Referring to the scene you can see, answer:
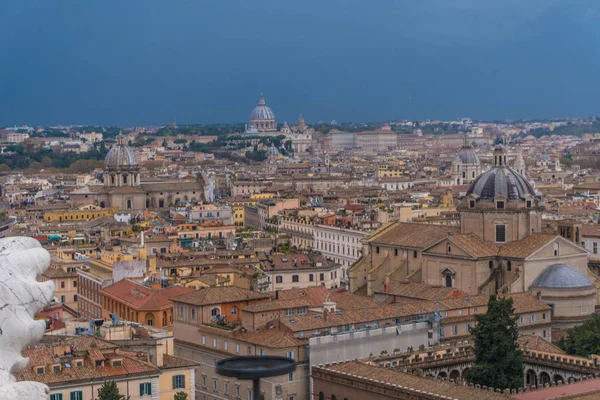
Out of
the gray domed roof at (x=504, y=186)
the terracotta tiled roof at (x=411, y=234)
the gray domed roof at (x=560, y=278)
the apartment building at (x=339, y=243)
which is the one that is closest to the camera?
the gray domed roof at (x=560, y=278)

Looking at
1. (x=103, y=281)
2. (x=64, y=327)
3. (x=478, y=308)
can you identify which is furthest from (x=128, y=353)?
(x=103, y=281)

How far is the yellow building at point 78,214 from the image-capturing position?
74.8 meters

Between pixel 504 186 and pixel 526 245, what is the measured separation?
2188 millimetres

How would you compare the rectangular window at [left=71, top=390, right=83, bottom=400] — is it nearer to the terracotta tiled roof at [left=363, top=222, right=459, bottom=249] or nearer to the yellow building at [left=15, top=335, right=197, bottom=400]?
the yellow building at [left=15, top=335, right=197, bottom=400]

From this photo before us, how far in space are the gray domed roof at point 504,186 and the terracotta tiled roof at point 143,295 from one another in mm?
10511

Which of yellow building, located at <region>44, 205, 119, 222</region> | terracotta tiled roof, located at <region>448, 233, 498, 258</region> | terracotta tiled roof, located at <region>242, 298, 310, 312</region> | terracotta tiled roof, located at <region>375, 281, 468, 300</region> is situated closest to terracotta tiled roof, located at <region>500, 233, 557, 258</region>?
terracotta tiled roof, located at <region>448, 233, 498, 258</region>

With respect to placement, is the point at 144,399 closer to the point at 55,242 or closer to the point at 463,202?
the point at 463,202

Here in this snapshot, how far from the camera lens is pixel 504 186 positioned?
4116 centimetres

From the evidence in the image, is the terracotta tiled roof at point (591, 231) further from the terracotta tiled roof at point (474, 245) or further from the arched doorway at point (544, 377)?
the arched doorway at point (544, 377)

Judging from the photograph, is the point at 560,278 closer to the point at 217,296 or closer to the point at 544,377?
the point at 544,377

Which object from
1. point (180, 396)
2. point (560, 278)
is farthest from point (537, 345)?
point (180, 396)

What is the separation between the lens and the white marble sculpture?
653 centimetres

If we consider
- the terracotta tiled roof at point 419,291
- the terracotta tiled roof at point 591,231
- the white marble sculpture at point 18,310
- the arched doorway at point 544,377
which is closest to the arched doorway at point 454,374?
the arched doorway at point 544,377

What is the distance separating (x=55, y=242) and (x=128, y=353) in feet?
101
